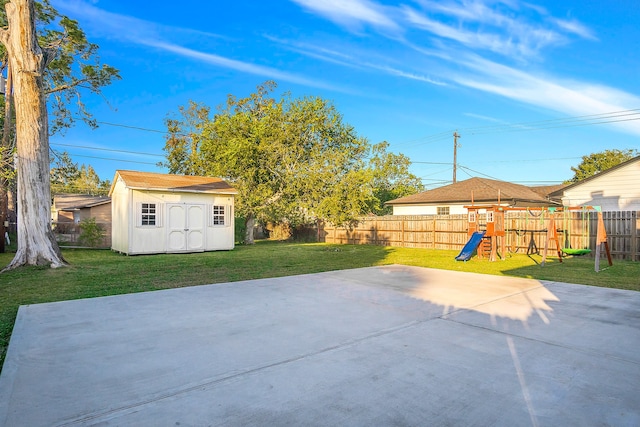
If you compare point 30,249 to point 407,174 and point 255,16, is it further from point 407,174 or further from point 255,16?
point 407,174

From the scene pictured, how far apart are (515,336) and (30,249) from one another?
11008mm

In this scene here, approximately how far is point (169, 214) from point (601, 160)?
3553 centimetres

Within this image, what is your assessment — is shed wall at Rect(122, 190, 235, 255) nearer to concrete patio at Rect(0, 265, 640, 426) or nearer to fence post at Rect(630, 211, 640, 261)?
concrete patio at Rect(0, 265, 640, 426)

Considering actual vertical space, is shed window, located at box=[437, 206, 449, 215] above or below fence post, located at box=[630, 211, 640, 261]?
above

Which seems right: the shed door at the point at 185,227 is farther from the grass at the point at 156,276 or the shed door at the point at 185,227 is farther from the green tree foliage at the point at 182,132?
the green tree foliage at the point at 182,132

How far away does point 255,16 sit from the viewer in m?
14.3

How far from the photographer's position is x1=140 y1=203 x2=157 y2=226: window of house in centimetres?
1382

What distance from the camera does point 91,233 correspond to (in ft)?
54.1

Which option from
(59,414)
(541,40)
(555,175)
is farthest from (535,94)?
(555,175)

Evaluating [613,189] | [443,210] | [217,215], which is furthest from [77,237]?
[613,189]

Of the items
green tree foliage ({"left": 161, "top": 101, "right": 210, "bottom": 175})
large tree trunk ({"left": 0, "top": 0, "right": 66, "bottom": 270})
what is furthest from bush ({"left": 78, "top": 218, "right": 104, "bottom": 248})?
green tree foliage ({"left": 161, "top": 101, "right": 210, "bottom": 175})

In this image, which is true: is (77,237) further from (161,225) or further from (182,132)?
(182,132)

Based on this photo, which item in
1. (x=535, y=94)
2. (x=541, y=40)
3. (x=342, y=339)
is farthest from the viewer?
(x=535, y=94)

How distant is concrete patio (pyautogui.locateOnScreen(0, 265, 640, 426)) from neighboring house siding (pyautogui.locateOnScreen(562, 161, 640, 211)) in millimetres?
11996
